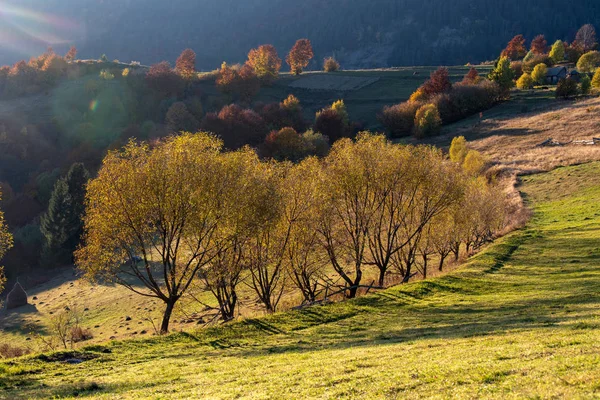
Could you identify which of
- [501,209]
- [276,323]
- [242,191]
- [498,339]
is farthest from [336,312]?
[501,209]

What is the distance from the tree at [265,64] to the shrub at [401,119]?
6209cm

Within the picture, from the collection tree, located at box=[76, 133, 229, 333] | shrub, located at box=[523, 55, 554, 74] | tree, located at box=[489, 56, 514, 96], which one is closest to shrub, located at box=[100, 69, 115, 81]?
tree, located at box=[489, 56, 514, 96]

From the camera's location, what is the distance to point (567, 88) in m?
128

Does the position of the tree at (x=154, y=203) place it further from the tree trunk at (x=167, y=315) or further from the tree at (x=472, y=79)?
the tree at (x=472, y=79)

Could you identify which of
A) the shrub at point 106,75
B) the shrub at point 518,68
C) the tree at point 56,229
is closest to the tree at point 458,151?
the tree at point 56,229

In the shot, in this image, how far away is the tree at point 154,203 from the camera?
28.7 meters

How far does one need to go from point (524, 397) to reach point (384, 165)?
28.9m

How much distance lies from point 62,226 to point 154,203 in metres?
70.4

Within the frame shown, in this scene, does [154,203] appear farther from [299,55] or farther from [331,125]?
[299,55]

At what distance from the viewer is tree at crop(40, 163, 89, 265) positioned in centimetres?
8594

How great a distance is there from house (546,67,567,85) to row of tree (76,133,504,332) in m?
134

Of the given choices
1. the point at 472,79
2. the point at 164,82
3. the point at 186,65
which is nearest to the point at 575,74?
the point at 472,79

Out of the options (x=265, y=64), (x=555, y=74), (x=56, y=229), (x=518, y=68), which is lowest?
(x=56, y=229)

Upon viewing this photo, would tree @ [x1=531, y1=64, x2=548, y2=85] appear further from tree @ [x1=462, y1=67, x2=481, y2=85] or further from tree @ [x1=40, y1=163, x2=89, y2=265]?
tree @ [x1=40, y1=163, x2=89, y2=265]
